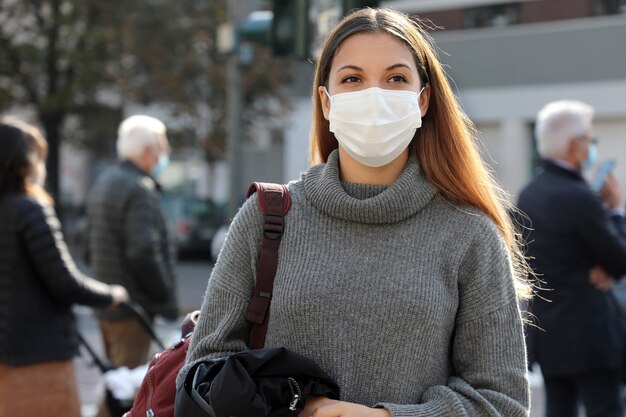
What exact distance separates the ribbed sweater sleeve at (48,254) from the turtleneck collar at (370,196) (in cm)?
216

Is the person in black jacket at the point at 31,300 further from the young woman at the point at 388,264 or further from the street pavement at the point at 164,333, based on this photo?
the young woman at the point at 388,264

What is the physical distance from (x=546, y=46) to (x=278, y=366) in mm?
23335

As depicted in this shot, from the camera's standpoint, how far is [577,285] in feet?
15.9

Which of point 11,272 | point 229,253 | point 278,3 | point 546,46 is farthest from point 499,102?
point 229,253

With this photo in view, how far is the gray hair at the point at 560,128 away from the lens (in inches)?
200

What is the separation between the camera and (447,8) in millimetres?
25953

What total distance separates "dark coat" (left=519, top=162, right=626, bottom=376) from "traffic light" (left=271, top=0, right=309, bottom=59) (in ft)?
9.53

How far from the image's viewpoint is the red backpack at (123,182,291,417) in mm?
2385

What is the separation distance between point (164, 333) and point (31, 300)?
23.7 feet

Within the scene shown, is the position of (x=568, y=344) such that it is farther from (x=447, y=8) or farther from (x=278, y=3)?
(x=447, y=8)

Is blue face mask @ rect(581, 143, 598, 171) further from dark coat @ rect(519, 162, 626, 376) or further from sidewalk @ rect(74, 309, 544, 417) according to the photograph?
sidewalk @ rect(74, 309, 544, 417)

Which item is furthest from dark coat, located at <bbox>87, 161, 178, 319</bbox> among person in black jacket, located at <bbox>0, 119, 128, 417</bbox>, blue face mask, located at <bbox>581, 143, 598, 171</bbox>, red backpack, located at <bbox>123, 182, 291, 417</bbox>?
red backpack, located at <bbox>123, 182, 291, 417</bbox>

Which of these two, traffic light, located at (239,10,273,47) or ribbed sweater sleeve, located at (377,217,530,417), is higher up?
traffic light, located at (239,10,273,47)

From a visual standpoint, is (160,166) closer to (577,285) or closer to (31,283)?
(31,283)
